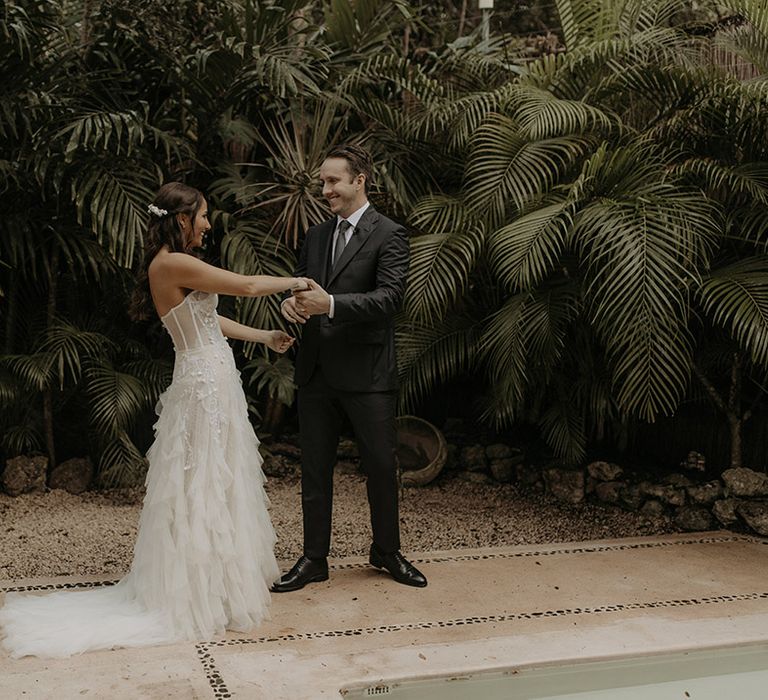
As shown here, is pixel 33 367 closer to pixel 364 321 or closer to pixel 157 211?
pixel 157 211

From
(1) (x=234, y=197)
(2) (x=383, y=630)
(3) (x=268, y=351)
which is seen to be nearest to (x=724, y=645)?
(2) (x=383, y=630)

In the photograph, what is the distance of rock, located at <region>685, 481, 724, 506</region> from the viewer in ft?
17.8

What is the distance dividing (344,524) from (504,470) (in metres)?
1.34

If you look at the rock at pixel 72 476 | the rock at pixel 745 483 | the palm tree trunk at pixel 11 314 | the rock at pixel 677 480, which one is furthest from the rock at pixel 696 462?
the palm tree trunk at pixel 11 314

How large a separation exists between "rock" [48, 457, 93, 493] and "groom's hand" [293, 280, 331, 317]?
9.10 ft

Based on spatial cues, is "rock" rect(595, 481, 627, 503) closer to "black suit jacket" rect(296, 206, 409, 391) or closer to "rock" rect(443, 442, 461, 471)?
"rock" rect(443, 442, 461, 471)

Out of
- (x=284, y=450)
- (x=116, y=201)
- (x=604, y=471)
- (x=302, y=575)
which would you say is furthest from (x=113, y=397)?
(x=604, y=471)

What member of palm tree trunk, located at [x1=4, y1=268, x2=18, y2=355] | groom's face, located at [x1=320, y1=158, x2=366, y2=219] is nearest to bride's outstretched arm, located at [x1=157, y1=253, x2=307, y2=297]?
groom's face, located at [x1=320, y1=158, x2=366, y2=219]

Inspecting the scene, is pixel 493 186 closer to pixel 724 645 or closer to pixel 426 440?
pixel 426 440

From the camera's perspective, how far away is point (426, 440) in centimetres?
661

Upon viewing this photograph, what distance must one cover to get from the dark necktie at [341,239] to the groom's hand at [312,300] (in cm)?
39

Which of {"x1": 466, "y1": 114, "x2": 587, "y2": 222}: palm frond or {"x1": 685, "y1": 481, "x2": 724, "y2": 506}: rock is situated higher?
{"x1": 466, "y1": 114, "x2": 587, "y2": 222}: palm frond

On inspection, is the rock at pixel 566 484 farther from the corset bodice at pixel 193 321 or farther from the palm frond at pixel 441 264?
the corset bodice at pixel 193 321

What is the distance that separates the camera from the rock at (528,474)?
20.4 ft
